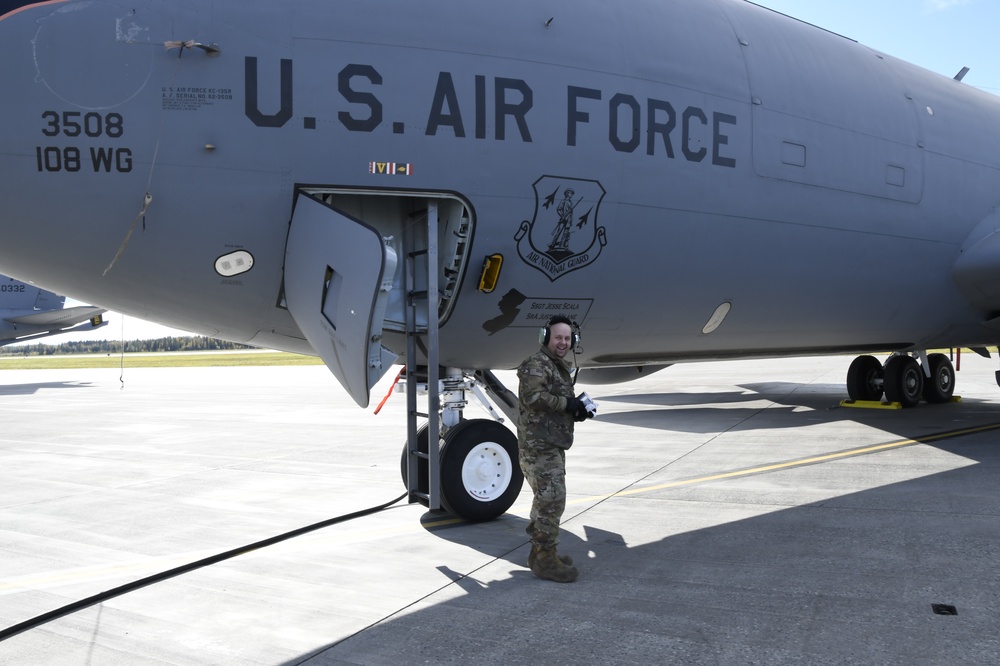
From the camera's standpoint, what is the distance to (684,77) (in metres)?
7.54

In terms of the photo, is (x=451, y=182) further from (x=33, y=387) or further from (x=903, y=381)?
(x=33, y=387)

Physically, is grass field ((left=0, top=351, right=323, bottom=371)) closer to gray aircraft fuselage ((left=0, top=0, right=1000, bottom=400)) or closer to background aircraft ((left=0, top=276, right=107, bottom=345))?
background aircraft ((left=0, top=276, right=107, bottom=345))

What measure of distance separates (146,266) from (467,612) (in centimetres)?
362

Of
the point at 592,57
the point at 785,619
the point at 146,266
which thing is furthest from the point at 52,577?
the point at 592,57

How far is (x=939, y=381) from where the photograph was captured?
51.5ft

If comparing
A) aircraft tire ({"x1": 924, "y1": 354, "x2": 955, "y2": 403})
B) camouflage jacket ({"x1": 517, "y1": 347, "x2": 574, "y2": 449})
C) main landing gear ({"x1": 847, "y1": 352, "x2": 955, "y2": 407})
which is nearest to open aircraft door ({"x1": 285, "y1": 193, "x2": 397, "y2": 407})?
camouflage jacket ({"x1": 517, "y1": 347, "x2": 574, "y2": 449})

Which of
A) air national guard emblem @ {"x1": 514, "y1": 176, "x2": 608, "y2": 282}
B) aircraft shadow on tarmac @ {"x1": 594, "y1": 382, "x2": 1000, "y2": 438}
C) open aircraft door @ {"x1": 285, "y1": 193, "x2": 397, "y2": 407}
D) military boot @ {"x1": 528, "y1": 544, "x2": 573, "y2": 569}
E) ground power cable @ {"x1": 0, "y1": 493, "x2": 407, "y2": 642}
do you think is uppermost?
air national guard emblem @ {"x1": 514, "y1": 176, "x2": 608, "y2": 282}

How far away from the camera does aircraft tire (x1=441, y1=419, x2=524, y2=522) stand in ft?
22.3

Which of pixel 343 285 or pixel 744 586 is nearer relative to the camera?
pixel 744 586

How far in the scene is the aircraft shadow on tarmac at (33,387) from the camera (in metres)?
28.0

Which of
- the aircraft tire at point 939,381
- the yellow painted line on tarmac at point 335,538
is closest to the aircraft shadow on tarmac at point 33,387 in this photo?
the yellow painted line on tarmac at point 335,538

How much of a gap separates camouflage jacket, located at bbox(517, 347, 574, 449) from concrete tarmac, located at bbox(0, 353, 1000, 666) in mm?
939

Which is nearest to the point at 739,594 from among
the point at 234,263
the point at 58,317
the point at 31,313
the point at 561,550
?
the point at 561,550

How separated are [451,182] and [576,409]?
228cm
